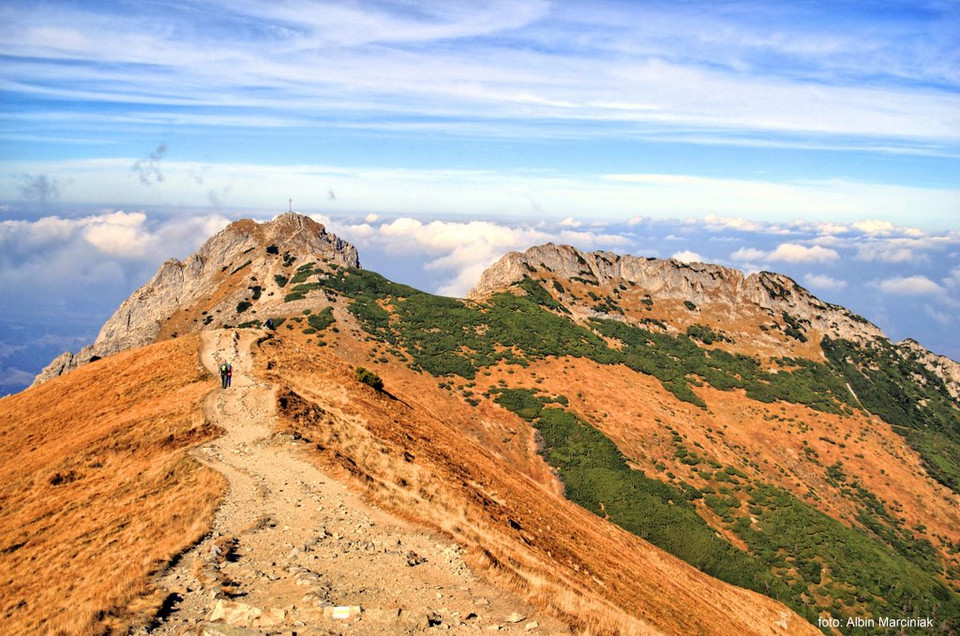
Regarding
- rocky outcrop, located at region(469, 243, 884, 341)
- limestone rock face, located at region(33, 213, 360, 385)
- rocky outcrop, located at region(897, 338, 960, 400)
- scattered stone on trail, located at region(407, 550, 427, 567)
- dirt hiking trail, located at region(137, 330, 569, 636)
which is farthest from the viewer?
rocky outcrop, located at region(469, 243, 884, 341)

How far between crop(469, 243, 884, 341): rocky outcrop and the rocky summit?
2.15 feet

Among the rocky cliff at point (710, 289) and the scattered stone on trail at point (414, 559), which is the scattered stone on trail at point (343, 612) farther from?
the rocky cliff at point (710, 289)

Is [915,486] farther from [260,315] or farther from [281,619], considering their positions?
[260,315]

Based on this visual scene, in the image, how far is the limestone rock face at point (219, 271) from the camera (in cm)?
8212

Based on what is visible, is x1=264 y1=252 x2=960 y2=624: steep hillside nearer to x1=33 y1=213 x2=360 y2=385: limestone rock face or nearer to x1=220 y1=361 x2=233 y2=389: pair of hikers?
x1=33 y1=213 x2=360 y2=385: limestone rock face

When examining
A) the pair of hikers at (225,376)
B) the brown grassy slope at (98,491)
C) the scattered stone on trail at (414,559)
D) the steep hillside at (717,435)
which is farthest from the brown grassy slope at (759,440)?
the scattered stone on trail at (414,559)

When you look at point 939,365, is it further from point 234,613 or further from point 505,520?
point 234,613

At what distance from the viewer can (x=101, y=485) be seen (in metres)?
24.1

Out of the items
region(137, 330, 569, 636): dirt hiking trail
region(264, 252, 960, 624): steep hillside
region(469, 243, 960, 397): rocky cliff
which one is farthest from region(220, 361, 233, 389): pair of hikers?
region(469, 243, 960, 397): rocky cliff

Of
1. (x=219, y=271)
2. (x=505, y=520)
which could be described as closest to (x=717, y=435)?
(x=505, y=520)

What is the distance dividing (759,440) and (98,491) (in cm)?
7145

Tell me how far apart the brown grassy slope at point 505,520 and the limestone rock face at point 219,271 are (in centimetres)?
4267

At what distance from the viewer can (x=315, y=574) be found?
16516 mm

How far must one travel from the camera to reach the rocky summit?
16.9m
